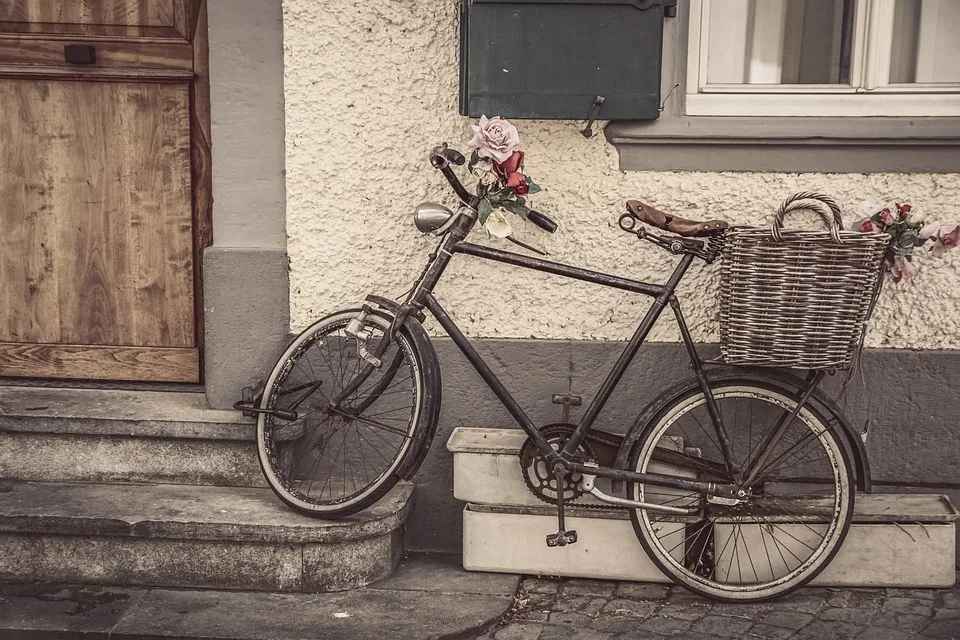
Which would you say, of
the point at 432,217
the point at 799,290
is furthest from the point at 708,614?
the point at 432,217

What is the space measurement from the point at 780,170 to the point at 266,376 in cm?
214

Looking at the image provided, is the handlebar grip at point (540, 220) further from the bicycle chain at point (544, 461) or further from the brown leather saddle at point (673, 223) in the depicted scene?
the bicycle chain at point (544, 461)

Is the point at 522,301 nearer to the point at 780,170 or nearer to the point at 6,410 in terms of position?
the point at 780,170

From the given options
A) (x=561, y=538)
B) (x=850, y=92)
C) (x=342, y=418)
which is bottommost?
(x=561, y=538)

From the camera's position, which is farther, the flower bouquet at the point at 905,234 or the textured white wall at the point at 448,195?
the textured white wall at the point at 448,195

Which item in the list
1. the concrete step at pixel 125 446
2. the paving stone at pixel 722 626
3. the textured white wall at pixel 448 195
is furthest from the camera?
the concrete step at pixel 125 446

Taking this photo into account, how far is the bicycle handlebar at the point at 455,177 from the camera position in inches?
146

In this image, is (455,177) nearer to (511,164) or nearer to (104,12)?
(511,164)

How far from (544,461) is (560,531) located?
262 mm

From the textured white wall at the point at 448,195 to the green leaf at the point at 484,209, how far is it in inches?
16.8

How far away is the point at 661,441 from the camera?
4.16m

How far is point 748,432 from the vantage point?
168 inches

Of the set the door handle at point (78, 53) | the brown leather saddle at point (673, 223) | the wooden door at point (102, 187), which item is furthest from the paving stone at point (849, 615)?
the door handle at point (78, 53)

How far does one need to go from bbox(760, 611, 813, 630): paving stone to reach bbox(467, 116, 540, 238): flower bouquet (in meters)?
1.62
